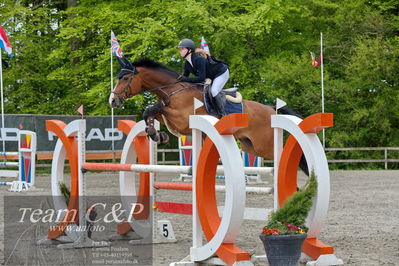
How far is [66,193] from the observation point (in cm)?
714

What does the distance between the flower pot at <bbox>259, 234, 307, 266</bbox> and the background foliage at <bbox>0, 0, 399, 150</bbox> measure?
15230mm

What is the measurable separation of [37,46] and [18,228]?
51.9ft

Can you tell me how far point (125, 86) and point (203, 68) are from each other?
970 millimetres

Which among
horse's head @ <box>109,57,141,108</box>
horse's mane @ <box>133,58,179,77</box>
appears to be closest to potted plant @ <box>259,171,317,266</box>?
horse's head @ <box>109,57,141,108</box>

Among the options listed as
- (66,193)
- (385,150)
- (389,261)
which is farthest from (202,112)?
(385,150)

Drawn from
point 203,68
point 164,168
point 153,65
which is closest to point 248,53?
A: point 153,65

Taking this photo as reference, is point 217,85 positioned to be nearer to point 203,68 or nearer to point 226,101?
point 203,68

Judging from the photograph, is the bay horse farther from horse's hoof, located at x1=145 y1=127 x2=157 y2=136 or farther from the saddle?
horse's hoof, located at x1=145 y1=127 x2=157 y2=136

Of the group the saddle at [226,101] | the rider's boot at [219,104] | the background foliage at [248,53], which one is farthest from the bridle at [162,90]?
the background foliage at [248,53]

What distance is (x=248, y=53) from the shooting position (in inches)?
877

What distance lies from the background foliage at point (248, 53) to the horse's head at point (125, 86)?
37.8 ft

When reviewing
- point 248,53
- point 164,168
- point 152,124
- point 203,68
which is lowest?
point 164,168

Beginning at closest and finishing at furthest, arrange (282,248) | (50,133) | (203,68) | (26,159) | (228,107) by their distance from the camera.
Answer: (282,248) < (203,68) < (228,107) < (26,159) < (50,133)

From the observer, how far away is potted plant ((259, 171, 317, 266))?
478cm
